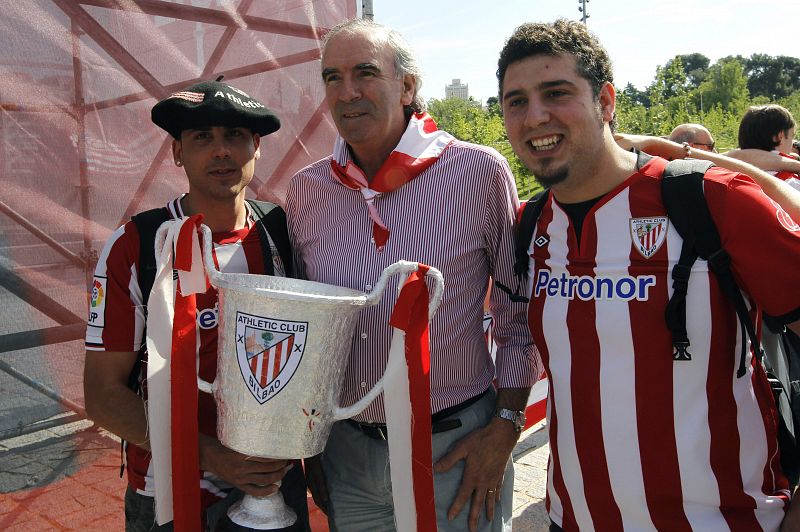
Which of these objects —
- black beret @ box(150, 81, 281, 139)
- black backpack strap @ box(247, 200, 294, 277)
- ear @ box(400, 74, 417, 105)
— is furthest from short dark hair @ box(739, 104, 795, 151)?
black beret @ box(150, 81, 281, 139)

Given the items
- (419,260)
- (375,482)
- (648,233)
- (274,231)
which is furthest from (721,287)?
(274,231)

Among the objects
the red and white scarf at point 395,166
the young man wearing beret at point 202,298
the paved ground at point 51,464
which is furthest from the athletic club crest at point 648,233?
the paved ground at point 51,464

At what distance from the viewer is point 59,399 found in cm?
262

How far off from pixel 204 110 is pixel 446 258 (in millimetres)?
854

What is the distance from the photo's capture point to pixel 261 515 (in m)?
A: 1.72

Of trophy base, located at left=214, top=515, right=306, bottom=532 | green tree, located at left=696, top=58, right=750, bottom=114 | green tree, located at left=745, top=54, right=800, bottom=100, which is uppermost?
green tree, located at left=745, top=54, right=800, bottom=100

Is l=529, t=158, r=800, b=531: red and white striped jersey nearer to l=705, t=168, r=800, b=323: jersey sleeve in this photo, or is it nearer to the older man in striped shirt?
l=705, t=168, r=800, b=323: jersey sleeve

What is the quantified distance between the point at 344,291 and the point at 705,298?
88 cm

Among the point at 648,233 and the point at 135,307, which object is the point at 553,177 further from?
the point at 135,307

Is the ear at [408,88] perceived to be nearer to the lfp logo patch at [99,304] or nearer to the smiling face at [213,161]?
the smiling face at [213,161]

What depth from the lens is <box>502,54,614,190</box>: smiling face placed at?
172 centimetres

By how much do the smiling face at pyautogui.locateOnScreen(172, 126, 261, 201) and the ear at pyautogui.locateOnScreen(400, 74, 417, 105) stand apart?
56cm

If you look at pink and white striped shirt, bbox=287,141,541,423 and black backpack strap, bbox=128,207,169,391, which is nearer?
black backpack strap, bbox=128,207,169,391

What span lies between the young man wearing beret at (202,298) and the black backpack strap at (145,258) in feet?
0.05
